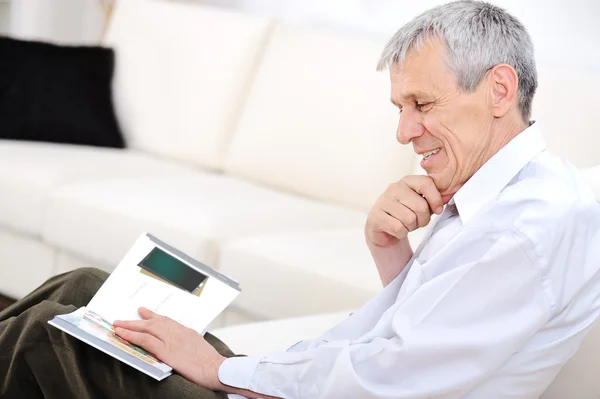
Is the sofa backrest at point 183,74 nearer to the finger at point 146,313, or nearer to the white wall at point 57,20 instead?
the white wall at point 57,20

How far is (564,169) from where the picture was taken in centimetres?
139

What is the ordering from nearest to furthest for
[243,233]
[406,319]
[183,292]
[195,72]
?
[406,319] → [183,292] → [243,233] → [195,72]

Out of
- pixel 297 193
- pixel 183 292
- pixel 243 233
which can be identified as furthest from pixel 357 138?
pixel 183 292

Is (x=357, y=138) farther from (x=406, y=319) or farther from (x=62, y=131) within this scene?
(x=406, y=319)

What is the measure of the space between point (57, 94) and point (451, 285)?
2649 millimetres

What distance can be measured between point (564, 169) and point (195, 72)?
2.38m

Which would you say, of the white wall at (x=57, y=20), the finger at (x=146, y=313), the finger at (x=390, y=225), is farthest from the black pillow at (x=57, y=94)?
the finger at (x=390, y=225)

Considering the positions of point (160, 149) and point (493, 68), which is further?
point (160, 149)

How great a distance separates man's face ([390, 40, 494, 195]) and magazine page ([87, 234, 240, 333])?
0.47 m

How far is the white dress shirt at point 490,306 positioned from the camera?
1241 millimetres

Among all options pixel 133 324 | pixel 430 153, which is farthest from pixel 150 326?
pixel 430 153

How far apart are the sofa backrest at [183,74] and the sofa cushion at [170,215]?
40 centimetres

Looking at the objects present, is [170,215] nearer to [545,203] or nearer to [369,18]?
[369,18]

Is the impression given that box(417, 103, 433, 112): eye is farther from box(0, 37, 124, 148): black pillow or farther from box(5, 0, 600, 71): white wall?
box(0, 37, 124, 148): black pillow
